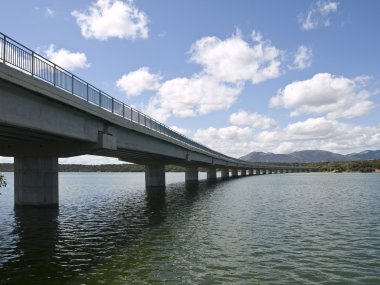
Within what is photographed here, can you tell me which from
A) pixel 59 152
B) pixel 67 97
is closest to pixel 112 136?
pixel 59 152

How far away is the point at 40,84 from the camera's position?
75.3 ft

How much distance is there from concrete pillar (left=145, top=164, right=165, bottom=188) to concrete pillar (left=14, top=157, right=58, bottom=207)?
133 ft

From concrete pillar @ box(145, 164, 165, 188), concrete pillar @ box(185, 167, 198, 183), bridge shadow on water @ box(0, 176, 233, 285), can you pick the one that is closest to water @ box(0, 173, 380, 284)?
bridge shadow on water @ box(0, 176, 233, 285)

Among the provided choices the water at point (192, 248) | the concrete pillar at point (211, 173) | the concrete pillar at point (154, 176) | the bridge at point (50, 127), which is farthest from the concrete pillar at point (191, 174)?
the water at point (192, 248)

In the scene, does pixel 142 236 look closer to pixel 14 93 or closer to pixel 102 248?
pixel 102 248

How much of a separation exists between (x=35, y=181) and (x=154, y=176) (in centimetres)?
4240

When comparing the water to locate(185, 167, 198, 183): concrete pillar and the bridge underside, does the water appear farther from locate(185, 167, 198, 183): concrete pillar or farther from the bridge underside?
locate(185, 167, 198, 183): concrete pillar

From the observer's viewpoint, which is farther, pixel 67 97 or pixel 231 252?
pixel 67 97

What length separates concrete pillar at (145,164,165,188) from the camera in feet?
258

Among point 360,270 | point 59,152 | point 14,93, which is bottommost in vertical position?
point 360,270

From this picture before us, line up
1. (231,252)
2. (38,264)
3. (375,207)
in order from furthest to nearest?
(375,207) → (231,252) → (38,264)

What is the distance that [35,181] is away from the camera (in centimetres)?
3709

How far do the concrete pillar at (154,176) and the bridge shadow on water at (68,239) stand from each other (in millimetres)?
38180

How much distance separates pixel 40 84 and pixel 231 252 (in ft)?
47.8
